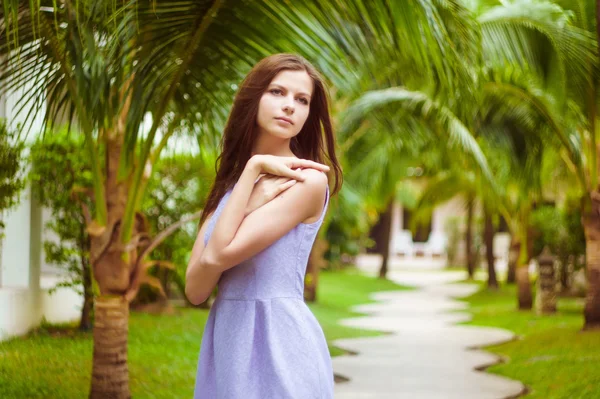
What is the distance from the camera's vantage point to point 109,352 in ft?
15.0

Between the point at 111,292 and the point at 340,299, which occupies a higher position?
the point at 111,292

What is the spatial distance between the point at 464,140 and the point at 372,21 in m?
5.09

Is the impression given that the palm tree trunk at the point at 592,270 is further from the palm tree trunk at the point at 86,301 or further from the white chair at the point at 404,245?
the white chair at the point at 404,245

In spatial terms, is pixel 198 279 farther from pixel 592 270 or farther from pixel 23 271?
pixel 592 270

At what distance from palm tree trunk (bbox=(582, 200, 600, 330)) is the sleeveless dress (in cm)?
691

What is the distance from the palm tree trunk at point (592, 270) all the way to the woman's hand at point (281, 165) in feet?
22.6

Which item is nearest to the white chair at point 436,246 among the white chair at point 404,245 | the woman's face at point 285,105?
the white chair at point 404,245

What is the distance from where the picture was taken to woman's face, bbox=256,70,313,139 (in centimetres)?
202

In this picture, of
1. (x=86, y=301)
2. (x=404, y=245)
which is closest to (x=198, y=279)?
(x=86, y=301)

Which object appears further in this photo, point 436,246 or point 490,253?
point 436,246

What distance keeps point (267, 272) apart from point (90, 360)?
389 cm

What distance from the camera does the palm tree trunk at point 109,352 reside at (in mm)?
4516

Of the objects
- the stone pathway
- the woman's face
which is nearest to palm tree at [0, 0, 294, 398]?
the woman's face

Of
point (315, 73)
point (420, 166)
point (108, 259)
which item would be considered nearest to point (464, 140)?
point (108, 259)
